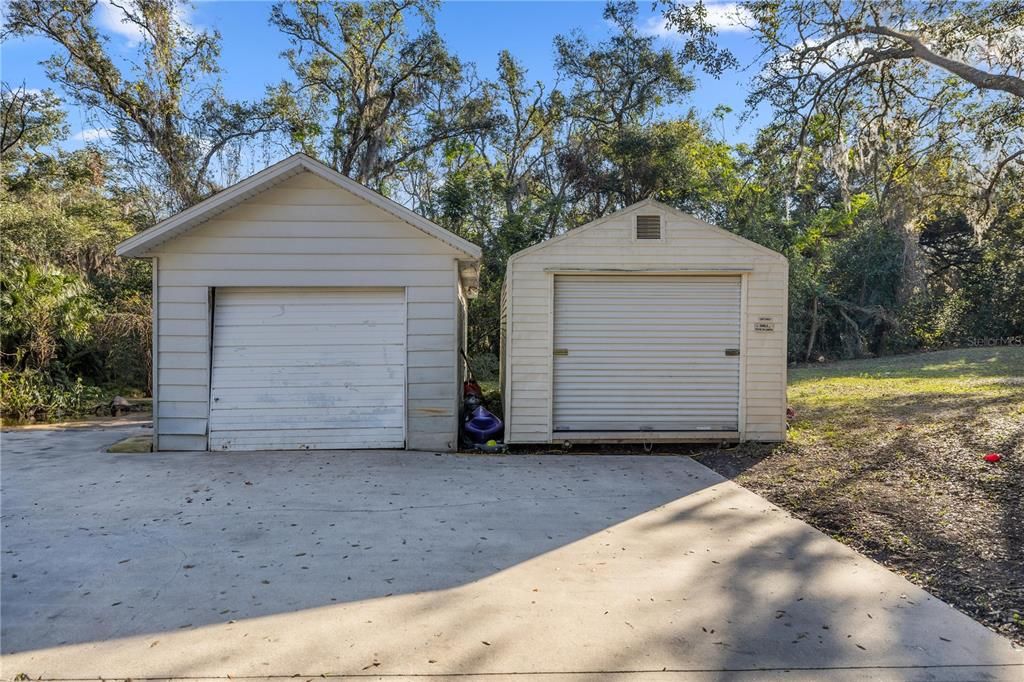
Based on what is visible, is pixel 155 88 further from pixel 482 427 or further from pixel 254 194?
pixel 482 427

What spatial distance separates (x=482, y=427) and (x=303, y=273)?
2.90 metres

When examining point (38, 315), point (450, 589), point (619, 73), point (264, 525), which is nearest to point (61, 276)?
point (38, 315)

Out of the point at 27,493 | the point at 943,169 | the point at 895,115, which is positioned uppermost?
the point at 895,115

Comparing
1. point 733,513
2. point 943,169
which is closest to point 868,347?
point 943,169

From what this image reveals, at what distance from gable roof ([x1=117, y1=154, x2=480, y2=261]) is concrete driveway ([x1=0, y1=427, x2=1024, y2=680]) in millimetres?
2799

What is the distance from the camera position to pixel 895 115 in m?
9.90

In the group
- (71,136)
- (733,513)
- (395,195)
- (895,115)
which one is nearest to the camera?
(733,513)

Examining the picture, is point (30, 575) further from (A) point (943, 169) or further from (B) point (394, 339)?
(A) point (943, 169)

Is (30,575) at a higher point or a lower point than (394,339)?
lower

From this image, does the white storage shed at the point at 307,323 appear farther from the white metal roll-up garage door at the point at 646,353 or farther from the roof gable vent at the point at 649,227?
the roof gable vent at the point at 649,227

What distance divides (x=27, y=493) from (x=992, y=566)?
290 inches

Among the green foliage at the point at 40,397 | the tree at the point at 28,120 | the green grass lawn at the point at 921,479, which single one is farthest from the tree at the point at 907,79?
the tree at the point at 28,120

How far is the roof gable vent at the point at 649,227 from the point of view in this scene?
731 centimetres

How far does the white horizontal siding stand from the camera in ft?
23.2
